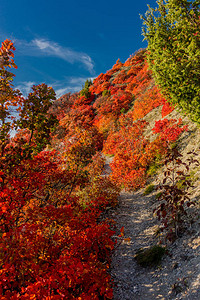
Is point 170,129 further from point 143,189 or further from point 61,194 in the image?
point 61,194

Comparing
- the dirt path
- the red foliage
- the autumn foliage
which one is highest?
the red foliage

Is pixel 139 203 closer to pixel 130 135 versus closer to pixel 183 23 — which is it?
pixel 130 135

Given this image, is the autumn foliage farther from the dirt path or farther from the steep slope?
the dirt path

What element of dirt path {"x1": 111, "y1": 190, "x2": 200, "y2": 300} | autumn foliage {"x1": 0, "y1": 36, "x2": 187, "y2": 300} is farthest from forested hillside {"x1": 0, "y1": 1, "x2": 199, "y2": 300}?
dirt path {"x1": 111, "y1": 190, "x2": 200, "y2": 300}

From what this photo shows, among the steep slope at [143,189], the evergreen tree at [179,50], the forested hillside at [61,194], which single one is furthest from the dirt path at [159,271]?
the evergreen tree at [179,50]

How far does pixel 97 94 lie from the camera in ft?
160

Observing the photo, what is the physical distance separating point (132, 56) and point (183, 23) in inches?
2379

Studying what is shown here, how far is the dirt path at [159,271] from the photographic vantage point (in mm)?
4313

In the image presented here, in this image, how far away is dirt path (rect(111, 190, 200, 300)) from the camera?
4.31 metres

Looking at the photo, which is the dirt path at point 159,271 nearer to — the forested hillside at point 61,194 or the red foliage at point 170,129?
the forested hillside at point 61,194

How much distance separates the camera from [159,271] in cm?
539

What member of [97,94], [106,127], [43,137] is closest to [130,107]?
[106,127]

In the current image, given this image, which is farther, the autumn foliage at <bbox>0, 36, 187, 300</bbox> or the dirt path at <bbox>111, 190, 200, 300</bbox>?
the dirt path at <bbox>111, 190, 200, 300</bbox>

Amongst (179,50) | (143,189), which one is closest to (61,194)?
(143,189)
